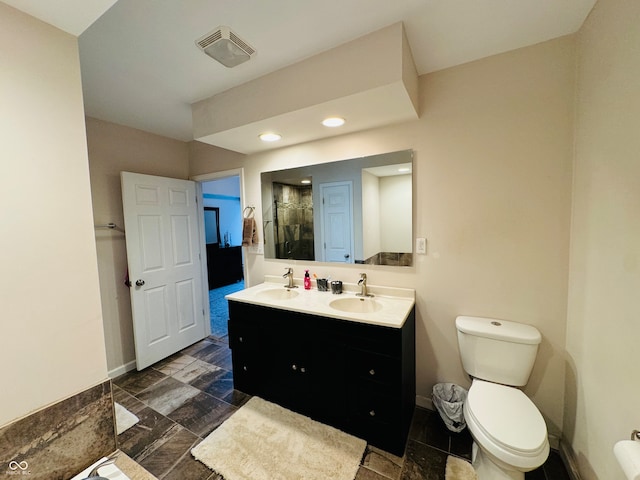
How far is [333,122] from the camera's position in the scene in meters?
1.88

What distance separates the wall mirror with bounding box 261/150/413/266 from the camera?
2.00 metres

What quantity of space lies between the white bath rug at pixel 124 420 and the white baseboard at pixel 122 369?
1.90 ft

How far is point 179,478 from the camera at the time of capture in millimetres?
1499

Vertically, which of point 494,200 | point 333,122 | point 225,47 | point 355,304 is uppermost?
point 225,47

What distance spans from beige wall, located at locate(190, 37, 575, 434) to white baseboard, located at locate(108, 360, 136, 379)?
9.15 feet

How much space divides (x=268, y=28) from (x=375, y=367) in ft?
6.76

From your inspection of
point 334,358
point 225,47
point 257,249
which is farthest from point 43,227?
point 257,249

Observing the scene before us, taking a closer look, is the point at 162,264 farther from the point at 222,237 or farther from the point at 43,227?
the point at 222,237

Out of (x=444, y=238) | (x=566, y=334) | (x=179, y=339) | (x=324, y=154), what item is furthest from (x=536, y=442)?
(x=179, y=339)

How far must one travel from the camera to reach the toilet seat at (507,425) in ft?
3.74

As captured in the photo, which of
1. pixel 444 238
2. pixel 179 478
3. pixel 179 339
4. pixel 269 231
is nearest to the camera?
pixel 179 478

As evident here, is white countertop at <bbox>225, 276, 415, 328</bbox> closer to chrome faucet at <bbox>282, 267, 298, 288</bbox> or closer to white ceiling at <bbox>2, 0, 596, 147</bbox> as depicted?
chrome faucet at <bbox>282, 267, 298, 288</bbox>

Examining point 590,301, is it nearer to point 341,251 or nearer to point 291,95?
point 341,251

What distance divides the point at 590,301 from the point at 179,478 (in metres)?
2.48
